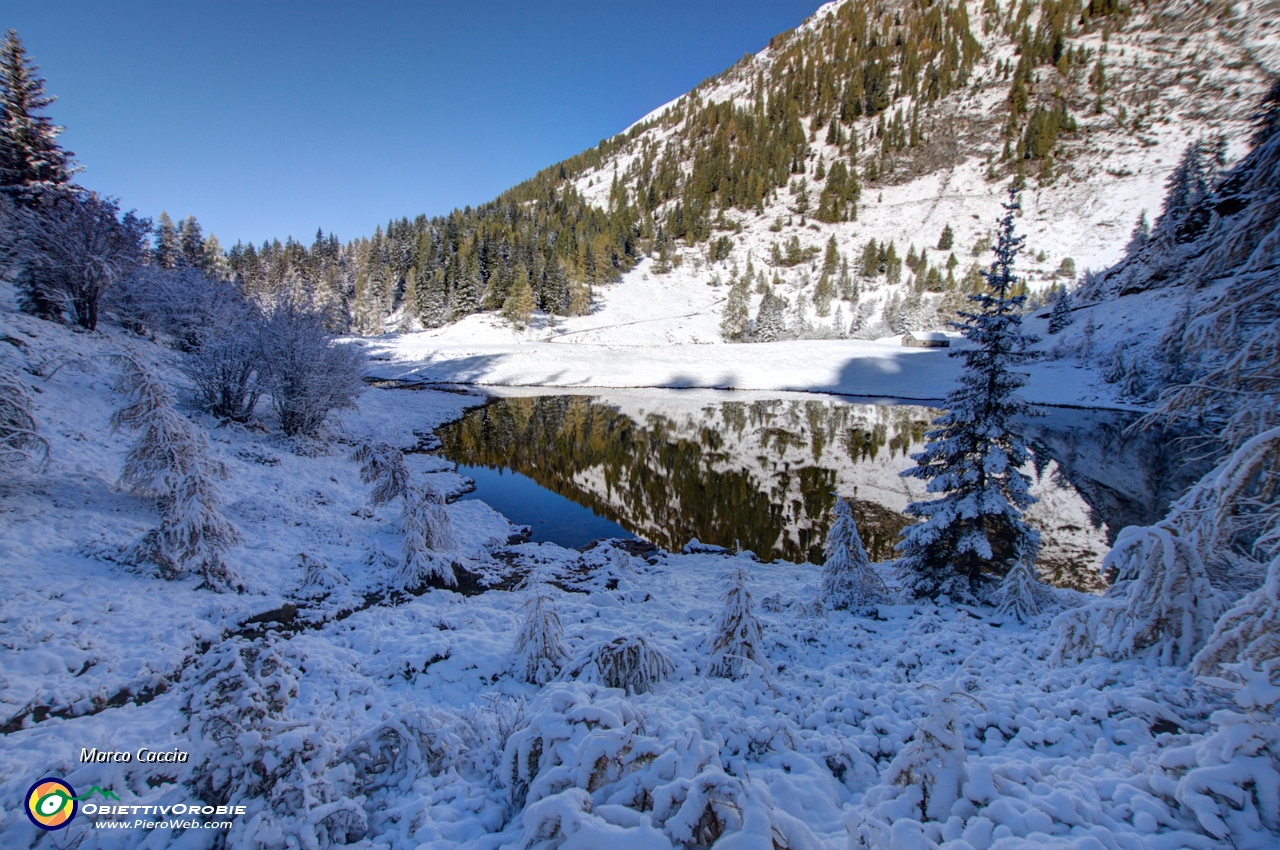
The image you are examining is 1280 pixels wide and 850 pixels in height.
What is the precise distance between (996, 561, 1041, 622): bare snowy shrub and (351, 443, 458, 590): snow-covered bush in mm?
10609

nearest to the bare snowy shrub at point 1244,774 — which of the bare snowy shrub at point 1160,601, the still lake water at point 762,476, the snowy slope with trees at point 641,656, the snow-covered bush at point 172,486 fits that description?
the snowy slope with trees at point 641,656

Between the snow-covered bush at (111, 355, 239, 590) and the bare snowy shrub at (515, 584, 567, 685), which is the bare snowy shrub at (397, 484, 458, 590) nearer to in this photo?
the snow-covered bush at (111, 355, 239, 590)

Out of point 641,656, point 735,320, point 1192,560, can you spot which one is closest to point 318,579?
point 641,656

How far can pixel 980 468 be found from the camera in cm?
908

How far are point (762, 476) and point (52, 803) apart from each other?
18714 millimetres

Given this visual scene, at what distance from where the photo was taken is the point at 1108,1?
15112 cm

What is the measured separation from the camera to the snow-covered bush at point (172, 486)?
7.34 metres

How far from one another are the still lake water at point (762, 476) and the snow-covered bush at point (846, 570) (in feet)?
9.32

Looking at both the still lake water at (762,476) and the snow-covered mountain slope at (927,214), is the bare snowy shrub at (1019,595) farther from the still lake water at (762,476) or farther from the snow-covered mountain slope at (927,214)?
the snow-covered mountain slope at (927,214)

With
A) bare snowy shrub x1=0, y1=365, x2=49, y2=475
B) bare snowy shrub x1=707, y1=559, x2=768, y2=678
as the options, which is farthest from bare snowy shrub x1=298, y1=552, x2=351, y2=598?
bare snowy shrub x1=707, y1=559, x2=768, y2=678

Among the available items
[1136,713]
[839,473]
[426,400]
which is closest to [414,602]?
[1136,713]

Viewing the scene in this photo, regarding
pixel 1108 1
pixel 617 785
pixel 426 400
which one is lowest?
pixel 617 785

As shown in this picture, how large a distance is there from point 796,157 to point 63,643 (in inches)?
6373

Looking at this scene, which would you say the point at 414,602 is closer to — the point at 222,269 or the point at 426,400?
the point at 426,400
